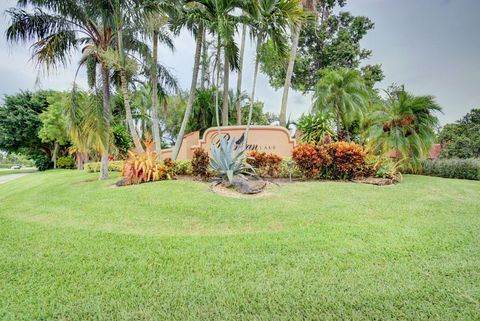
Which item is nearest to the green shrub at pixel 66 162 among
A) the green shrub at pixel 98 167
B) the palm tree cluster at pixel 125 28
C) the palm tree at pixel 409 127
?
the green shrub at pixel 98 167

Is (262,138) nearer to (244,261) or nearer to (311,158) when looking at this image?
(311,158)

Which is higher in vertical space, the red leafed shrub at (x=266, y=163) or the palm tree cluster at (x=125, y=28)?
the palm tree cluster at (x=125, y=28)

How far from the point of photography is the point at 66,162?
25141 millimetres

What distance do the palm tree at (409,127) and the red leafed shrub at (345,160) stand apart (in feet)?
8.93

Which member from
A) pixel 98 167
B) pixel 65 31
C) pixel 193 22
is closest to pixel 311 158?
pixel 193 22

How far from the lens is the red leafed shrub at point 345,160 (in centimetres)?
760

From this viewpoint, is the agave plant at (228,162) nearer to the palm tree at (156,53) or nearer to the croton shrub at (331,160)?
the croton shrub at (331,160)

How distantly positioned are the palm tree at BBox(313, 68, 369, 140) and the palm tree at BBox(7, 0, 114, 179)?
33.1 feet

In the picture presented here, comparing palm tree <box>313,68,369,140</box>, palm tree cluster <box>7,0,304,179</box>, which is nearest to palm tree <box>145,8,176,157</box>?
palm tree cluster <box>7,0,304,179</box>

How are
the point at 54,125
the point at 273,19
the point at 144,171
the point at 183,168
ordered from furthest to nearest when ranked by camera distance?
the point at 54,125 < the point at 183,168 < the point at 273,19 < the point at 144,171

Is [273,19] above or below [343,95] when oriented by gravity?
above

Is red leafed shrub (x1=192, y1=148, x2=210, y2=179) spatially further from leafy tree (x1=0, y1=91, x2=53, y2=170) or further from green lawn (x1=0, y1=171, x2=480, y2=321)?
leafy tree (x1=0, y1=91, x2=53, y2=170)

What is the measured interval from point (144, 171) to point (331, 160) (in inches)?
231

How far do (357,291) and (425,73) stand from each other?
13105 millimetres
